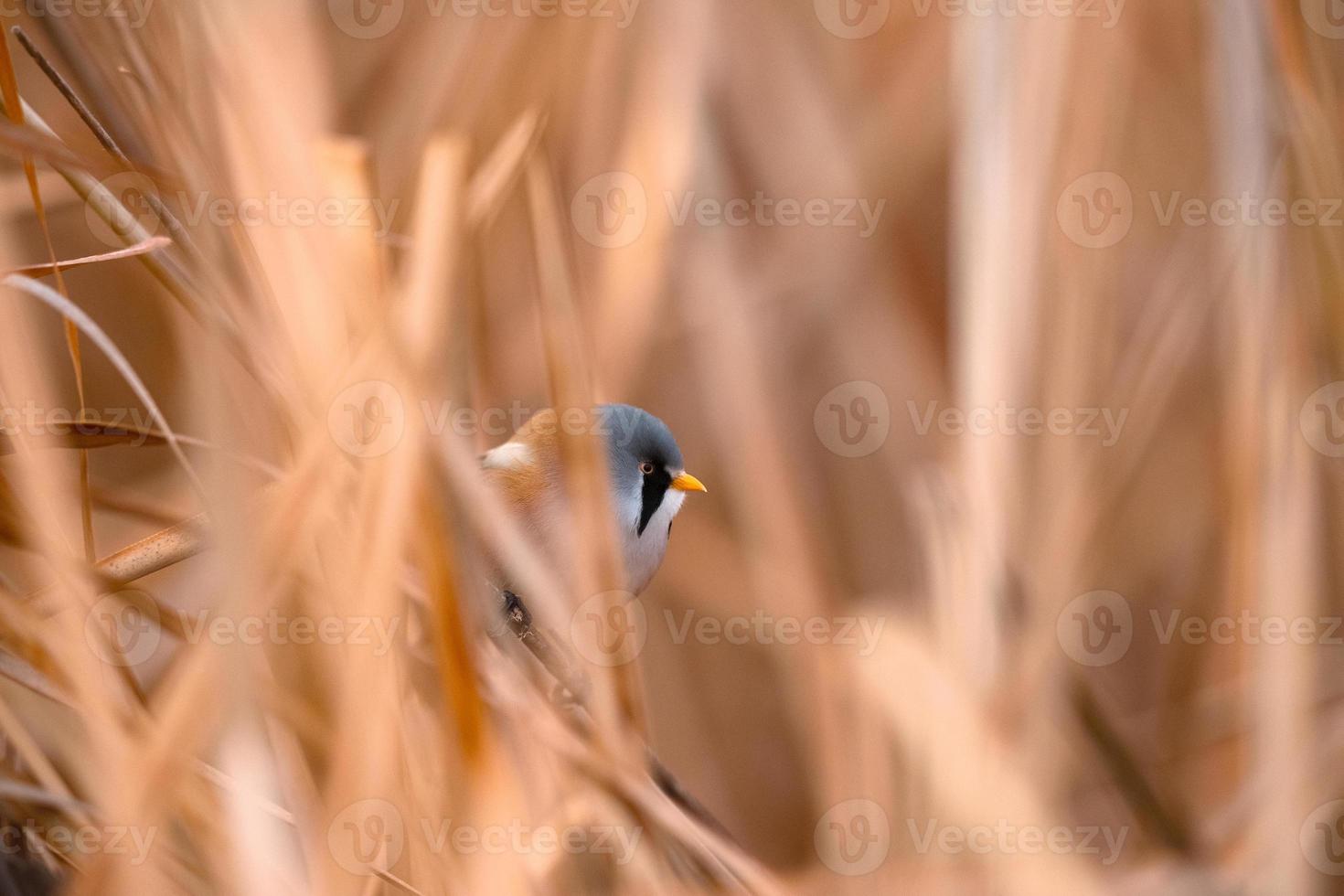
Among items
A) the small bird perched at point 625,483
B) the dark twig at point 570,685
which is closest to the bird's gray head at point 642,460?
the small bird perched at point 625,483

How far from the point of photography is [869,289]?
2.63 meters

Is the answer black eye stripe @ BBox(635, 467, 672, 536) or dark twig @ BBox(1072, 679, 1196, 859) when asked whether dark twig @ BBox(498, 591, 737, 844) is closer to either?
black eye stripe @ BBox(635, 467, 672, 536)

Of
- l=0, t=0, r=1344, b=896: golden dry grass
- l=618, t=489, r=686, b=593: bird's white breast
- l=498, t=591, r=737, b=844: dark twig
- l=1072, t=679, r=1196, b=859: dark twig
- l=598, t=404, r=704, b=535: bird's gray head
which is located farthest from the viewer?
l=598, t=404, r=704, b=535: bird's gray head

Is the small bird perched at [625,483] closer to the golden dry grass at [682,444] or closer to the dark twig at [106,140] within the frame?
the golden dry grass at [682,444]

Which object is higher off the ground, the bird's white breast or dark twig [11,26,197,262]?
dark twig [11,26,197,262]

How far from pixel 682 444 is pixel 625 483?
497 millimetres

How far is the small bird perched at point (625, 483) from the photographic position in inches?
95.0

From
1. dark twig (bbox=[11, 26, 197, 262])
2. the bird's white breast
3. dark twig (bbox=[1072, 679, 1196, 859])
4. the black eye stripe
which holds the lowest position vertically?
dark twig (bbox=[1072, 679, 1196, 859])

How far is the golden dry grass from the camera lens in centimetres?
118

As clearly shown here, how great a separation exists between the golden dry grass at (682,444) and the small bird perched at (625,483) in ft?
0.42

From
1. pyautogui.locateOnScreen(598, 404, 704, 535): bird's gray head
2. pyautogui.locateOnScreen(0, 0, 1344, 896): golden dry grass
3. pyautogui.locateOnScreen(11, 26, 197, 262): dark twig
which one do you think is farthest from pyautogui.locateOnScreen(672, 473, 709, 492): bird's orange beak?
pyautogui.locateOnScreen(11, 26, 197, 262): dark twig

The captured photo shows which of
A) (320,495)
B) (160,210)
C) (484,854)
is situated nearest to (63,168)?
(160,210)

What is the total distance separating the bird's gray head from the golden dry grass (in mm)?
179

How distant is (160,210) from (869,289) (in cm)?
180
